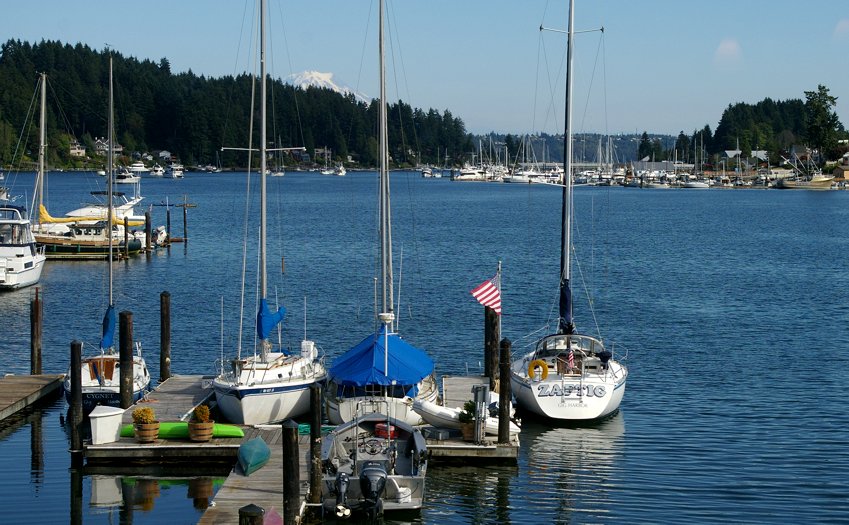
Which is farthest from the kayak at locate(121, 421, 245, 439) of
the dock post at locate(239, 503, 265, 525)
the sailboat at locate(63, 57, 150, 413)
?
the dock post at locate(239, 503, 265, 525)

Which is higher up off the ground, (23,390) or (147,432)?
(147,432)

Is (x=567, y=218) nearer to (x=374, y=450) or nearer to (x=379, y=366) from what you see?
(x=379, y=366)

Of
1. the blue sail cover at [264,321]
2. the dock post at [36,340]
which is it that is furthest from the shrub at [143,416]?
the dock post at [36,340]

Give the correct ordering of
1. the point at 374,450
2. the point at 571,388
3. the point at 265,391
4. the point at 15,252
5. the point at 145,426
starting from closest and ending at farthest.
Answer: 1. the point at 374,450
2. the point at 145,426
3. the point at 265,391
4. the point at 571,388
5. the point at 15,252

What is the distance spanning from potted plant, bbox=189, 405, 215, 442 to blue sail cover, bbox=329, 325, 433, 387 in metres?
3.46

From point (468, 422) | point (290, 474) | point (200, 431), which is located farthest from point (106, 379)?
point (290, 474)

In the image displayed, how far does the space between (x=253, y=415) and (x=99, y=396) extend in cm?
506

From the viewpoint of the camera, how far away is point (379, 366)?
97.9 ft

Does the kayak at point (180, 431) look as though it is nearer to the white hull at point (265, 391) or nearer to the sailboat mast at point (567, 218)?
the white hull at point (265, 391)

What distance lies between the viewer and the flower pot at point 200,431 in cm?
2841

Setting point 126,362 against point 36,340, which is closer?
point 126,362

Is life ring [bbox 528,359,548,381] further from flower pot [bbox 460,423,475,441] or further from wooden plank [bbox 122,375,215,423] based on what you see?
wooden plank [bbox 122,375,215,423]

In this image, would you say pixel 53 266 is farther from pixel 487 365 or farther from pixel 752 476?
pixel 752 476

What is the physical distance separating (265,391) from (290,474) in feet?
23.7
